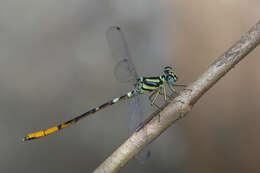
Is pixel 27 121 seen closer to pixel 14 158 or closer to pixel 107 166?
pixel 14 158

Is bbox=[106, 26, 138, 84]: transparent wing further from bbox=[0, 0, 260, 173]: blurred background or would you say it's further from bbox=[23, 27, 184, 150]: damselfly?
bbox=[0, 0, 260, 173]: blurred background

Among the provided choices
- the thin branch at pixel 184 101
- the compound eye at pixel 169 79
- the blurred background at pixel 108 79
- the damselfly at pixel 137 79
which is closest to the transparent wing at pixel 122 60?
the damselfly at pixel 137 79

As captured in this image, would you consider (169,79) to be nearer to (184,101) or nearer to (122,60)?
(122,60)

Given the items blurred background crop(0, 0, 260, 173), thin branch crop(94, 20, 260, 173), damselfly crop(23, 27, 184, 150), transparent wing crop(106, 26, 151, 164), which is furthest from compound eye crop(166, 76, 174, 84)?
blurred background crop(0, 0, 260, 173)

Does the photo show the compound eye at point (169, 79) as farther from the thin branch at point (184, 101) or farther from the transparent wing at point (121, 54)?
the thin branch at point (184, 101)

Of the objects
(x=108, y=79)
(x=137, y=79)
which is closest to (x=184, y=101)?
(x=137, y=79)
